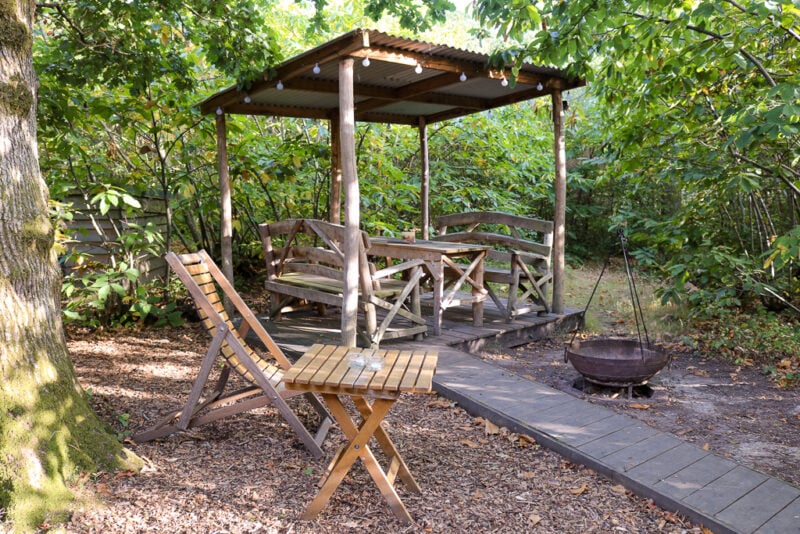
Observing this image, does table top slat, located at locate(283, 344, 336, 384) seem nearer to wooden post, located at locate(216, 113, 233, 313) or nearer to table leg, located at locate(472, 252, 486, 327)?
table leg, located at locate(472, 252, 486, 327)

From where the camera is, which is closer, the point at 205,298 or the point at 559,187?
the point at 205,298

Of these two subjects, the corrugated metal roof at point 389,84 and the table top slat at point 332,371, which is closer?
the table top slat at point 332,371

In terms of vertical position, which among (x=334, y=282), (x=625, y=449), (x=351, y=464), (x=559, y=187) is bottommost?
(x=625, y=449)

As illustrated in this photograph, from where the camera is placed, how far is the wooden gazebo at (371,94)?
4824 millimetres

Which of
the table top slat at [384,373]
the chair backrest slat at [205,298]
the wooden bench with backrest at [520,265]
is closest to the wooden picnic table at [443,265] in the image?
the wooden bench with backrest at [520,265]

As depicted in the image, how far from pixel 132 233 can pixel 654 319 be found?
5963 millimetres

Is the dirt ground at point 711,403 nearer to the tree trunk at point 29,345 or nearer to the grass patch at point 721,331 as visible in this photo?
the grass patch at point 721,331

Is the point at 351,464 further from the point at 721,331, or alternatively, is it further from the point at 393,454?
the point at 721,331

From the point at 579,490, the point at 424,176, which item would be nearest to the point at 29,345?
the point at 579,490

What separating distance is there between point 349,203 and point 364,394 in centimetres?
255

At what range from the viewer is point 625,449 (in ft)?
11.3

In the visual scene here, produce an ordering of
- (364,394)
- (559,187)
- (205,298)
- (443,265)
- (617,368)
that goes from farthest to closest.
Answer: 1. (559,187)
2. (443,265)
3. (617,368)
4. (205,298)
5. (364,394)

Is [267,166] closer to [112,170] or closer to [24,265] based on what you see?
[112,170]

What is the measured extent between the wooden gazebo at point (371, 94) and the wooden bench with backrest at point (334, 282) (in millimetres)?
347
